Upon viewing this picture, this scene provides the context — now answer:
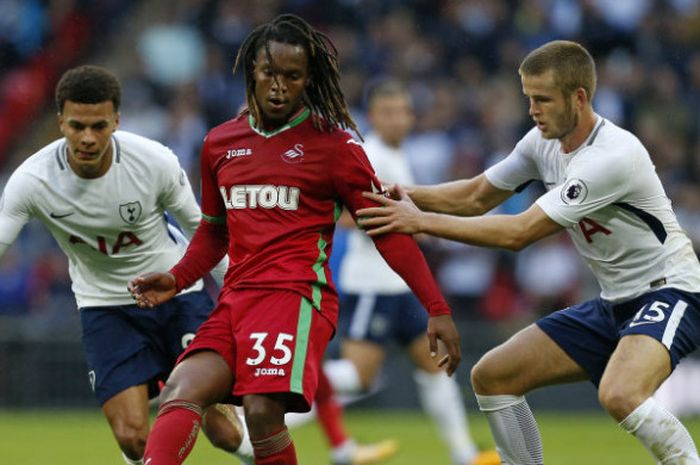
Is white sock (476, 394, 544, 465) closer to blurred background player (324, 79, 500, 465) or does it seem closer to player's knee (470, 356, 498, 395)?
player's knee (470, 356, 498, 395)

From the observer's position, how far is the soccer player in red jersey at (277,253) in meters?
5.45

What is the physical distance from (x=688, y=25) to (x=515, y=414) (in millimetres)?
10402

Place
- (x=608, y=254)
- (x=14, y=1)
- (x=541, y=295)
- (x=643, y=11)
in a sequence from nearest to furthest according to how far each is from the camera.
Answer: (x=608, y=254) → (x=541, y=295) → (x=643, y=11) → (x=14, y=1)

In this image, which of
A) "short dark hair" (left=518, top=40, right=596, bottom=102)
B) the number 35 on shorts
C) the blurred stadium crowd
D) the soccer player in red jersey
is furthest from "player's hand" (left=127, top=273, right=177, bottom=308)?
the blurred stadium crowd

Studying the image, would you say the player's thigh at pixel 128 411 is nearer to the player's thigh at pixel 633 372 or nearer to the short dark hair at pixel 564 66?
the player's thigh at pixel 633 372

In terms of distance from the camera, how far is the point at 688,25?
51.4 feet

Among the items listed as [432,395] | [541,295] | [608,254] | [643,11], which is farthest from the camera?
[643,11]

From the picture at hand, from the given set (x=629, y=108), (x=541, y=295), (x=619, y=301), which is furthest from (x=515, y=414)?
(x=629, y=108)

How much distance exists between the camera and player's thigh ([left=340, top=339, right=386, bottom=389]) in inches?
368

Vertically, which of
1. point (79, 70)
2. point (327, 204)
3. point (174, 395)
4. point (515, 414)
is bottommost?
point (515, 414)

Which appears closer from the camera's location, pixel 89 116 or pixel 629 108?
pixel 89 116

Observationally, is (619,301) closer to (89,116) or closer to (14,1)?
(89,116)

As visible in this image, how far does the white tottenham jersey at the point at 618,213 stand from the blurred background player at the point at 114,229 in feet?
5.75

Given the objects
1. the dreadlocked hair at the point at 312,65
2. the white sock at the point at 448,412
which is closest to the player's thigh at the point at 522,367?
the dreadlocked hair at the point at 312,65
